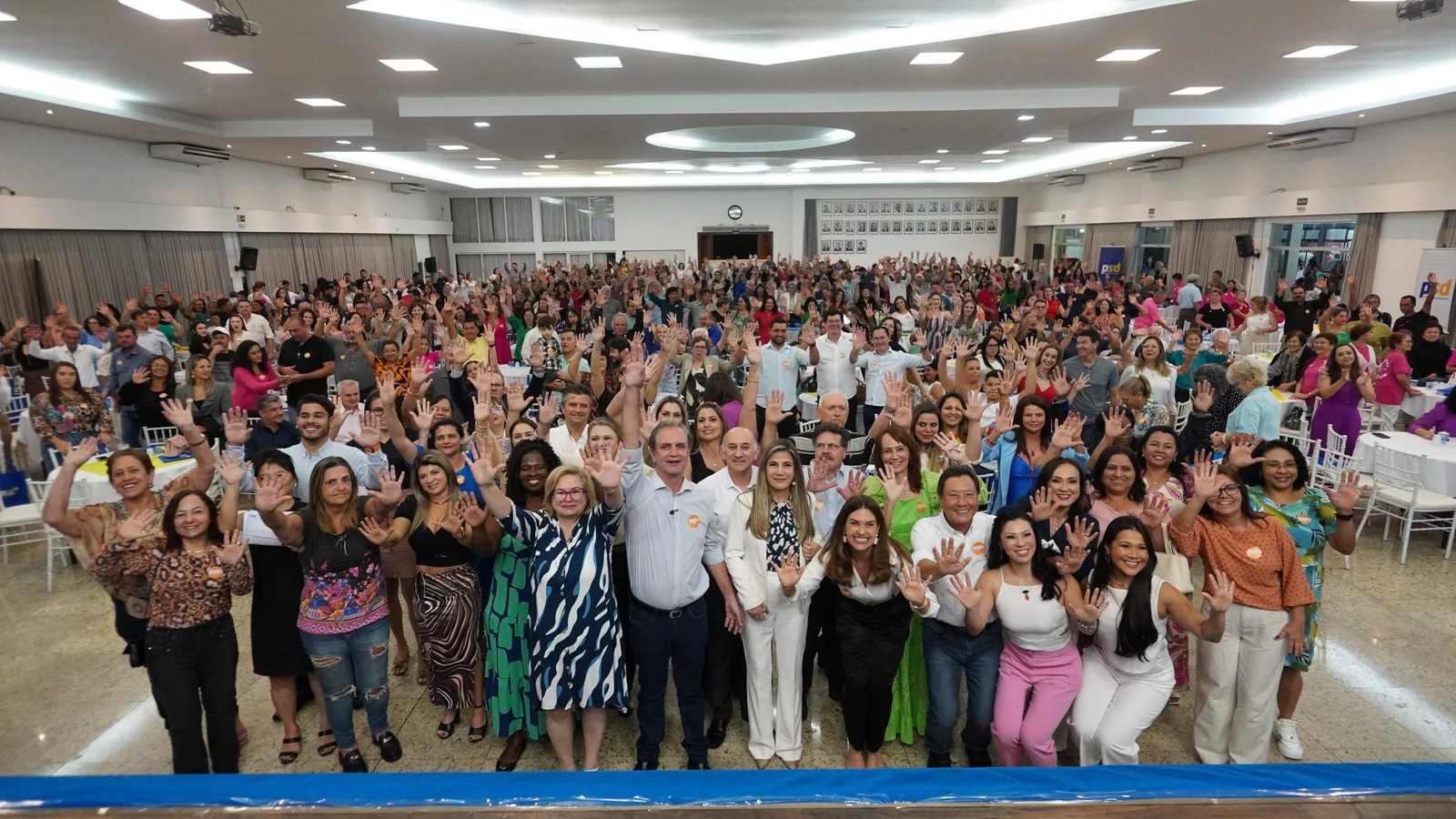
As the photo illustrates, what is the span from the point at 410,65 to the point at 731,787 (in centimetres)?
826

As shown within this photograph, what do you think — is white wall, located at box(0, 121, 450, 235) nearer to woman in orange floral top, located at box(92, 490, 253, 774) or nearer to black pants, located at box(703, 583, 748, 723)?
woman in orange floral top, located at box(92, 490, 253, 774)

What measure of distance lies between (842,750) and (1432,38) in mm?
9699

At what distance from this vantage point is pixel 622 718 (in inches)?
143

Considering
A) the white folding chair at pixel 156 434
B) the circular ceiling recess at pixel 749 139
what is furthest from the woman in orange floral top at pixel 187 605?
the circular ceiling recess at pixel 749 139

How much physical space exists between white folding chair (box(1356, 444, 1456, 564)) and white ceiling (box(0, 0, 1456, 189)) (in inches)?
151

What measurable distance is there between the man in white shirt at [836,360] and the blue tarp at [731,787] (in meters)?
4.69

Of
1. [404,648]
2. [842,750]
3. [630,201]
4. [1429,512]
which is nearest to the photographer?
[842,750]

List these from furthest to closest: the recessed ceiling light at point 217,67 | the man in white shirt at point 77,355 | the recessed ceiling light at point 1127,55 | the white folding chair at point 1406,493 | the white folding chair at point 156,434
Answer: the man in white shirt at point 77,355, the recessed ceiling light at point 217,67, the recessed ceiling light at point 1127,55, the white folding chair at point 156,434, the white folding chair at point 1406,493

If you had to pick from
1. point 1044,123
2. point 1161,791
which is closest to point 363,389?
point 1161,791

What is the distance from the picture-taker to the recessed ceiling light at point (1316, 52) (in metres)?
7.70

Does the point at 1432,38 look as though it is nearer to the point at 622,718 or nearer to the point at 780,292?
the point at 780,292

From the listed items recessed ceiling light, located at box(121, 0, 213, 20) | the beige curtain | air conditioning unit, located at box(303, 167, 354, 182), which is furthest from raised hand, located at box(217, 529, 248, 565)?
air conditioning unit, located at box(303, 167, 354, 182)

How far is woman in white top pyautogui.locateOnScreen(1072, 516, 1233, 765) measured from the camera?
273cm

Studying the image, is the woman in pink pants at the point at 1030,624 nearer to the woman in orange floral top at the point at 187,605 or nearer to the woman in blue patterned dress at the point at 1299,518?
the woman in blue patterned dress at the point at 1299,518
